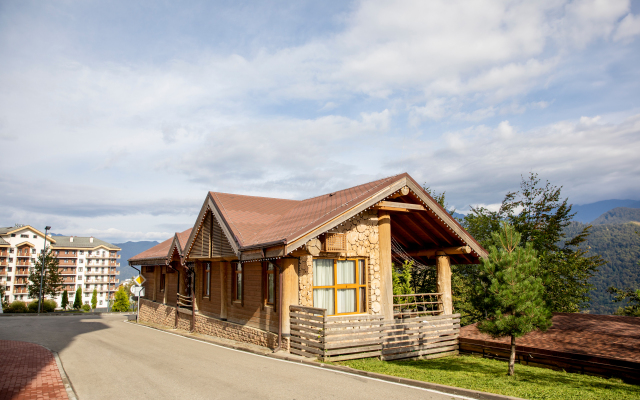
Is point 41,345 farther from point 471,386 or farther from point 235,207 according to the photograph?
point 471,386

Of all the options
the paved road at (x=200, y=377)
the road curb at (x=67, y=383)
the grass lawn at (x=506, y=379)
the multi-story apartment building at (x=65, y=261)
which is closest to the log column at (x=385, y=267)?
the grass lawn at (x=506, y=379)

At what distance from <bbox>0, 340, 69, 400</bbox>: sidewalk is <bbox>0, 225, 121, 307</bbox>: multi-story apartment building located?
9329 centimetres

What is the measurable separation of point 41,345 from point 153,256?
12471 mm

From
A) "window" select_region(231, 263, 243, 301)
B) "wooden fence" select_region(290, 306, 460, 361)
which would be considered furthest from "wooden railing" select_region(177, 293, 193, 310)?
"wooden fence" select_region(290, 306, 460, 361)

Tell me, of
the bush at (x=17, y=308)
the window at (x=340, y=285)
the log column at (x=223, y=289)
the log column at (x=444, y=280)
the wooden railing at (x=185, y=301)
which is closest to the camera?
the window at (x=340, y=285)

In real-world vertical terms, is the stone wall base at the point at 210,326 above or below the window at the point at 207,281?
below

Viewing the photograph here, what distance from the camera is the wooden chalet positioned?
12.9 metres

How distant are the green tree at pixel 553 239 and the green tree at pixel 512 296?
13.9 m

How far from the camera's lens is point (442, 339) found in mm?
15328

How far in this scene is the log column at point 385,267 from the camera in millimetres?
15062

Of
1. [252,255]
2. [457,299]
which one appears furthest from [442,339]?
[457,299]

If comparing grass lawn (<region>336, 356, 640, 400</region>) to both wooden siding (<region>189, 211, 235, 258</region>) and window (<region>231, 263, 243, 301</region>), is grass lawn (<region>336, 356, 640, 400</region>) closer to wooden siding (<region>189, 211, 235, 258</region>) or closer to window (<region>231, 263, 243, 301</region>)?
window (<region>231, 263, 243, 301</region>)

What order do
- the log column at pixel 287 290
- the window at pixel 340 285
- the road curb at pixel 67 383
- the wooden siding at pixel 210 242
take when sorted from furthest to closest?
the wooden siding at pixel 210 242 < the window at pixel 340 285 < the log column at pixel 287 290 < the road curb at pixel 67 383

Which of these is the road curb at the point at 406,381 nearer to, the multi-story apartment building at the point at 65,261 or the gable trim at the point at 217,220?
the gable trim at the point at 217,220
